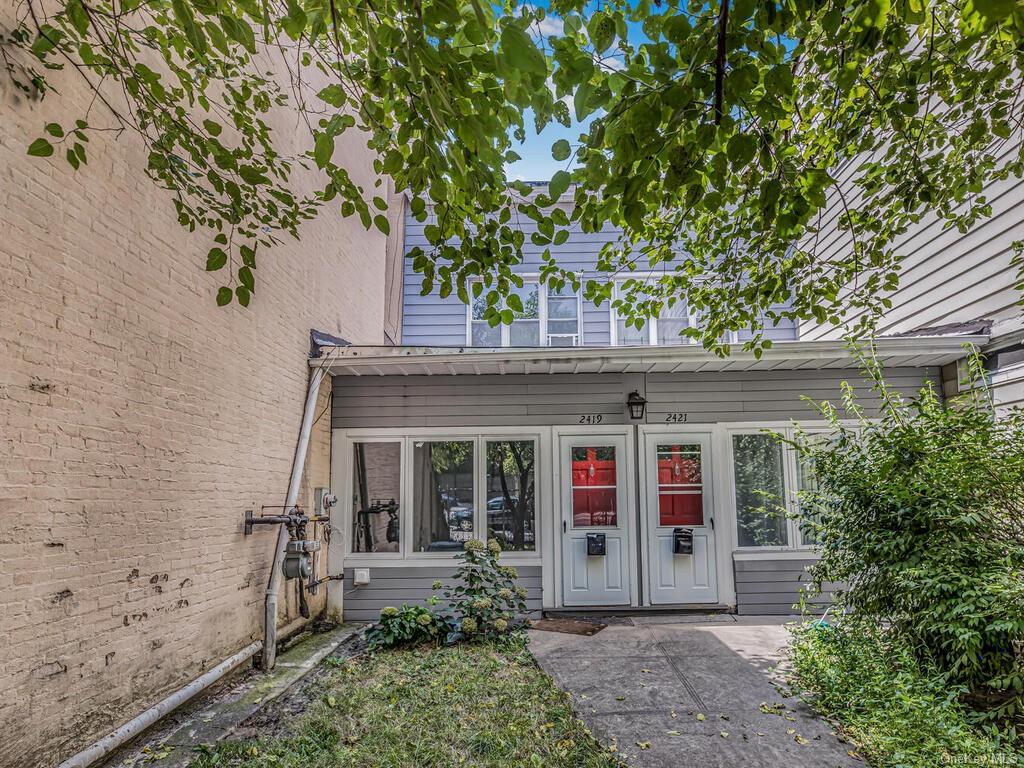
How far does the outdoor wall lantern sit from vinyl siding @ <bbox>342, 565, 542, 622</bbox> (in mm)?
2027

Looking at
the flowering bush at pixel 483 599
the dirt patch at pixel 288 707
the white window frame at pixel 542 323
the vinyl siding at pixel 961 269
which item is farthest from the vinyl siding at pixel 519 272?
the dirt patch at pixel 288 707

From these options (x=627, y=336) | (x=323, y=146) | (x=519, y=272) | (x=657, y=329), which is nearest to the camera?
(x=323, y=146)

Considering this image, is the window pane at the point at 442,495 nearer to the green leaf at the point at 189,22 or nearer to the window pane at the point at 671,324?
the window pane at the point at 671,324

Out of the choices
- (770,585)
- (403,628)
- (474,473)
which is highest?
(474,473)

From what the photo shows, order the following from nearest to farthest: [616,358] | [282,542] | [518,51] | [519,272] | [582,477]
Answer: [518,51], [282,542], [616,358], [582,477], [519,272]

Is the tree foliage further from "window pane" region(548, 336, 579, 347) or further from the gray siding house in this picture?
"window pane" region(548, 336, 579, 347)

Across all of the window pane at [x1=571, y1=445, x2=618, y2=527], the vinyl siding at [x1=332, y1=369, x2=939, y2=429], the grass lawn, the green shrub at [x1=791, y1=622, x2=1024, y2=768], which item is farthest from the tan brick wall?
the green shrub at [x1=791, y1=622, x2=1024, y2=768]

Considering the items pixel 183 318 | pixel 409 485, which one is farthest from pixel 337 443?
pixel 183 318

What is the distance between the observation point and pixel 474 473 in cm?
619

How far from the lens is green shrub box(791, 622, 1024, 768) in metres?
2.78

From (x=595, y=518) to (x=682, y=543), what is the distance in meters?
0.94

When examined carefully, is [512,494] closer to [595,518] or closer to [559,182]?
[595,518]

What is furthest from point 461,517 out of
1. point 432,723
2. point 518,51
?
point 518,51

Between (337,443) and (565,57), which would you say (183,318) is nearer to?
(337,443)
